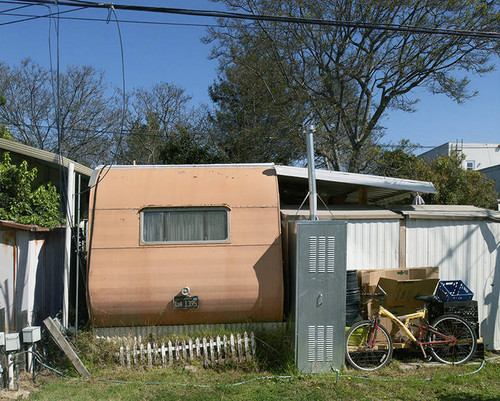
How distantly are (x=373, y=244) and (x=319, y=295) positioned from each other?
5.97 ft

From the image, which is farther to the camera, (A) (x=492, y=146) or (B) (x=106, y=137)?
(A) (x=492, y=146)

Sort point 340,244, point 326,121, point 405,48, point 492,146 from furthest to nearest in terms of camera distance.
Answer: point 492,146, point 326,121, point 405,48, point 340,244

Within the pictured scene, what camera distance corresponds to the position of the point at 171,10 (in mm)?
7340

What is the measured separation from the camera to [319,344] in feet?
21.9

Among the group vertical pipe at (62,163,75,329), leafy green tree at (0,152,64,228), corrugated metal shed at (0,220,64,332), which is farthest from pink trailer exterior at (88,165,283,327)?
leafy green tree at (0,152,64,228)

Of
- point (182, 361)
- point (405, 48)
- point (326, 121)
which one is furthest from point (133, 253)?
point (405, 48)

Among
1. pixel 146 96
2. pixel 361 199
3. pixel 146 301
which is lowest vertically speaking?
pixel 146 301

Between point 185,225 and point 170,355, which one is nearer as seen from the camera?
point 170,355

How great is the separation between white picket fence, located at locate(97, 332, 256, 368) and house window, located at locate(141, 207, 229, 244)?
61.6 inches

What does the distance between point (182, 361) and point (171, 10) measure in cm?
557

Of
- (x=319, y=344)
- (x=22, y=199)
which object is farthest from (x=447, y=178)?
(x=22, y=199)

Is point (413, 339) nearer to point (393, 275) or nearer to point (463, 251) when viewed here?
point (393, 275)

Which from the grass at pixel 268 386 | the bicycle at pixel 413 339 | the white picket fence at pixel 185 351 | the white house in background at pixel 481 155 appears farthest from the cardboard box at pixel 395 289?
the white house in background at pixel 481 155

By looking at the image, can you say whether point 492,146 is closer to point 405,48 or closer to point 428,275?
point 405,48
